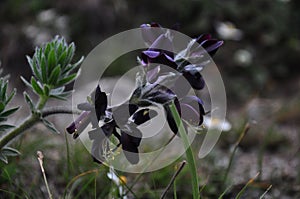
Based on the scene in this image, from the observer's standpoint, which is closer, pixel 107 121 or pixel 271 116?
pixel 107 121

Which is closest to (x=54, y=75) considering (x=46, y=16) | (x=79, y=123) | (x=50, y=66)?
(x=50, y=66)

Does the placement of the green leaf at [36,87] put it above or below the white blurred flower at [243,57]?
above

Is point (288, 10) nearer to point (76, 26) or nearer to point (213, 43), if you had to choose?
point (76, 26)

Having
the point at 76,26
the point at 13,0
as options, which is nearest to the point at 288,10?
the point at 76,26

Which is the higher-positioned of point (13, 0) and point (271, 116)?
point (13, 0)

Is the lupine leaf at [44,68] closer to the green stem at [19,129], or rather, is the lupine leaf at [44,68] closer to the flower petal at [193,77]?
the green stem at [19,129]

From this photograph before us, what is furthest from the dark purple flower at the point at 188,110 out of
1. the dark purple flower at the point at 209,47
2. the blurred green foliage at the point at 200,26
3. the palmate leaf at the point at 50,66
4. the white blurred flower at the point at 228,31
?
the white blurred flower at the point at 228,31
